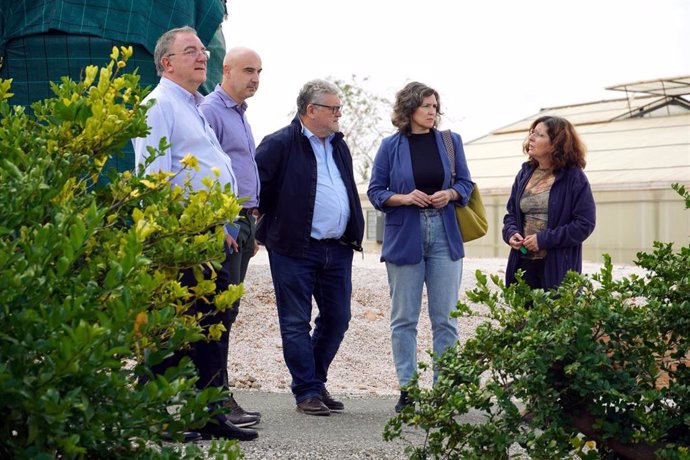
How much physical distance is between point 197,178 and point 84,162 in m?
2.45

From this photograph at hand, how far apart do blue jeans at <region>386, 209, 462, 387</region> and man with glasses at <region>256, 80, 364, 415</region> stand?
324mm

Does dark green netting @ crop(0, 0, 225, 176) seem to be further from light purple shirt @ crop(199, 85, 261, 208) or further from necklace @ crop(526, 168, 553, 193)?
necklace @ crop(526, 168, 553, 193)

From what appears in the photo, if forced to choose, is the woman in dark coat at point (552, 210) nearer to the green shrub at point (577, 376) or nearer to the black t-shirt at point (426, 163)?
the black t-shirt at point (426, 163)

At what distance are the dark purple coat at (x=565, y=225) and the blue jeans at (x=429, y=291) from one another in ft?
1.25

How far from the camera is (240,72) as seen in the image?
19.6ft

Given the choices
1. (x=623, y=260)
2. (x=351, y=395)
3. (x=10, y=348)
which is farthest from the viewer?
(x=623, y=260)

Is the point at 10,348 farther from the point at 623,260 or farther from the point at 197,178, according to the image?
the point at 623,260

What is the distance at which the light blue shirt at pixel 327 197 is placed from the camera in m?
6.39

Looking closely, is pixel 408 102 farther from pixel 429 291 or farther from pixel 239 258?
pixel 239 258

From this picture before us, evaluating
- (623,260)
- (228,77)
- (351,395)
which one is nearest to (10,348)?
(228,77)

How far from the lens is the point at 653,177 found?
25.6m

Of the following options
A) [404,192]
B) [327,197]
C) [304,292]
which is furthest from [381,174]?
[304,292]

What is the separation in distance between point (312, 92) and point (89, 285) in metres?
4.32

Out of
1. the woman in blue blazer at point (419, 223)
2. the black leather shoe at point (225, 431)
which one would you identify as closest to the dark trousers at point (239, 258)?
the black leather shoe at point (225, 431)
